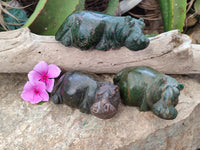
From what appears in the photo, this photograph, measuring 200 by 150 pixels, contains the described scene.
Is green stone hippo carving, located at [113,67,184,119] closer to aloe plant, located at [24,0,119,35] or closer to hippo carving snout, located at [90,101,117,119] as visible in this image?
hippo carving snout, located at [90,101,117,119]

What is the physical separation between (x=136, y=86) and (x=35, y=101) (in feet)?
2.09

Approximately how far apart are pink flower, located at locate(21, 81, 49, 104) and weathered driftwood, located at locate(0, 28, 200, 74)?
0.51 feet

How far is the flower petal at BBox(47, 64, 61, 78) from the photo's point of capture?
1.40 meters

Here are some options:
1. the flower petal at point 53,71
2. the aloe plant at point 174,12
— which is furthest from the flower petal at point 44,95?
the aloe plant at point 174,12

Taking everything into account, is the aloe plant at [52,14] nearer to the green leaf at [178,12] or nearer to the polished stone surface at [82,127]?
the polished stone surface at [82,127]

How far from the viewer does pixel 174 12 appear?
1.72m

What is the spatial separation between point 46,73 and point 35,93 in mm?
145

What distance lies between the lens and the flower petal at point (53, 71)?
140cm

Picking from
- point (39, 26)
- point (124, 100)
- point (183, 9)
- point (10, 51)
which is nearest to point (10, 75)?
point (10, 51)

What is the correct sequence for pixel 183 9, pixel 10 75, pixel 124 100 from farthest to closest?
pixel 183 9
pixel 10 75
pixel 124 100

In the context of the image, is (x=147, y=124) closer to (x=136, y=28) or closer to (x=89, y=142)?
(x=89, y=142)

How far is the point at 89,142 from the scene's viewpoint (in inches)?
48.4

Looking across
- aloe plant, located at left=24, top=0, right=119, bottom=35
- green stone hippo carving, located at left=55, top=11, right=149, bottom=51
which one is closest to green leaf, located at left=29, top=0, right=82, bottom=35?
aloe plant, located at left=24, top=0, right=119, bottom=35

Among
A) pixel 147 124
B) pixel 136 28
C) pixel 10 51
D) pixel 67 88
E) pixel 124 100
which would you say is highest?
pixel 136 28
